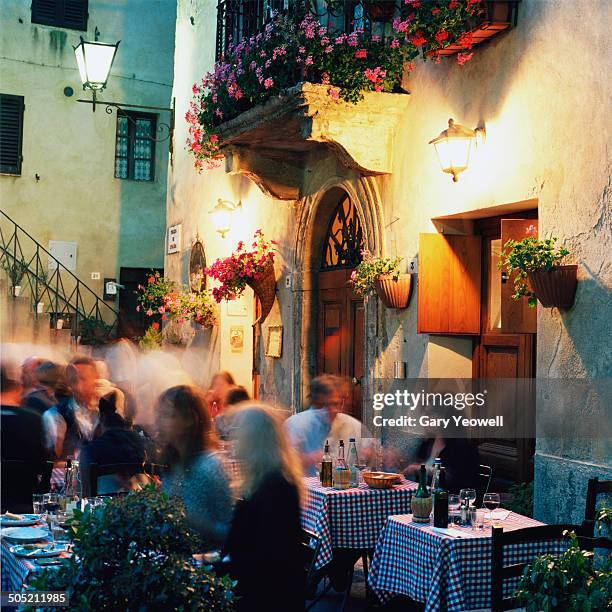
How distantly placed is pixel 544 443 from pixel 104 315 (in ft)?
45.5

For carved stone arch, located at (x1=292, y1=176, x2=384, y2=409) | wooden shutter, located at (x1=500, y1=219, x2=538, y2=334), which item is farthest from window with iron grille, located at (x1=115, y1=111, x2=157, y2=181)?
wooden shutter, located at (x1=500, y1=219, x2=538, y2=334)

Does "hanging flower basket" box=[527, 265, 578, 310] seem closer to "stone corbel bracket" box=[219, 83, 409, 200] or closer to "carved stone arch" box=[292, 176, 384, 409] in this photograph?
"stone corbel bracket" box=[219, 83, 409, 200]

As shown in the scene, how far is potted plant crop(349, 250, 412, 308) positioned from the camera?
9180 millimetres

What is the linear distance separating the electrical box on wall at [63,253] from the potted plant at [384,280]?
11.3 m

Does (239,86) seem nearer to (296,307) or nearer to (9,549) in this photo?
(296,307)

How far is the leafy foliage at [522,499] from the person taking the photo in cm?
765

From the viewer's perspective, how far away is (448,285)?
8828 millimetres

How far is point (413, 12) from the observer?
8.24 m

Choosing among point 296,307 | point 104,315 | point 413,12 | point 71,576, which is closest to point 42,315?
point 104,315

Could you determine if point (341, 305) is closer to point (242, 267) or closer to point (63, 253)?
point (242, 267)

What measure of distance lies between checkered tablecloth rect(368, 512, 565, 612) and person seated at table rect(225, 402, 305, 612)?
3.60ft

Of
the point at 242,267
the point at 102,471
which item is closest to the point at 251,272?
the point at 242,267

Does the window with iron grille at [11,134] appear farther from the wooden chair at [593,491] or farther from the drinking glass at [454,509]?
the wooden chair at [593,491]

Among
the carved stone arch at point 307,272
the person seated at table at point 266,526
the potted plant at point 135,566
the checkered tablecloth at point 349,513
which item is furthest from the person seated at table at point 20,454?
the carved stone arch at point 307,272
